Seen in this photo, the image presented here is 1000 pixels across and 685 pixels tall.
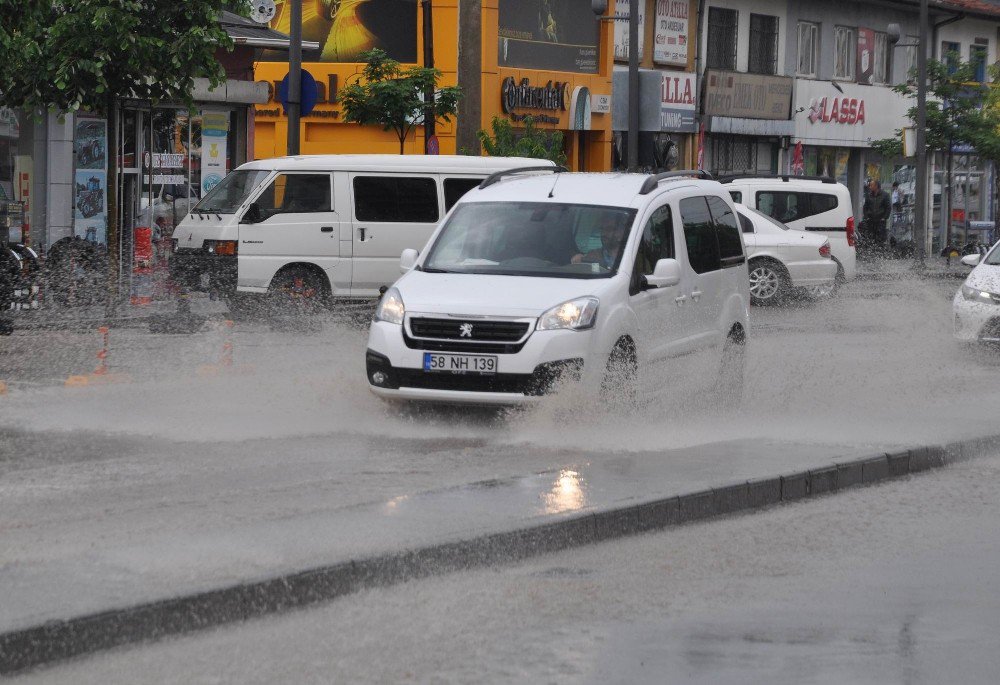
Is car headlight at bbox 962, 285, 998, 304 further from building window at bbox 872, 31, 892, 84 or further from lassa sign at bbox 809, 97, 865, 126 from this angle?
building window at bbox 872, 31, 892, 84

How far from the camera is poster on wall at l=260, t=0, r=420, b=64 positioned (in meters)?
→ 34.3

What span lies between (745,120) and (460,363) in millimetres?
32125

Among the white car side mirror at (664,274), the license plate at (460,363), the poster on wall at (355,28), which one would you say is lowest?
the license plate at (460,363)

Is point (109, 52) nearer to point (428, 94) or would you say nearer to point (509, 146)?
point (428, 94)

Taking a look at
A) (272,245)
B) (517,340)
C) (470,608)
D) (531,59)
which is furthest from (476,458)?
(531,59)

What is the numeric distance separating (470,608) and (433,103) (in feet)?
72.9

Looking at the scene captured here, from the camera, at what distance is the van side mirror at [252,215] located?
757 inches

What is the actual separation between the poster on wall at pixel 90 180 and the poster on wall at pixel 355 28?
9562 mm

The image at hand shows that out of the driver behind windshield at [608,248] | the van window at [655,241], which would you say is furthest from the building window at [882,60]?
the driver behind windshield at [608,248]

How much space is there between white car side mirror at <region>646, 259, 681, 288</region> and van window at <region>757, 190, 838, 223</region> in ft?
50.0

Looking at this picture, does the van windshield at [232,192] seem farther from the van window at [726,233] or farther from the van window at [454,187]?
the van window at [726,233]

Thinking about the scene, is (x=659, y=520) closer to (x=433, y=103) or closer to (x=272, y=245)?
(x=272, y=245)

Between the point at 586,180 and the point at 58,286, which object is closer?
the point at 586,180

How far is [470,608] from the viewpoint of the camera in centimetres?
622
